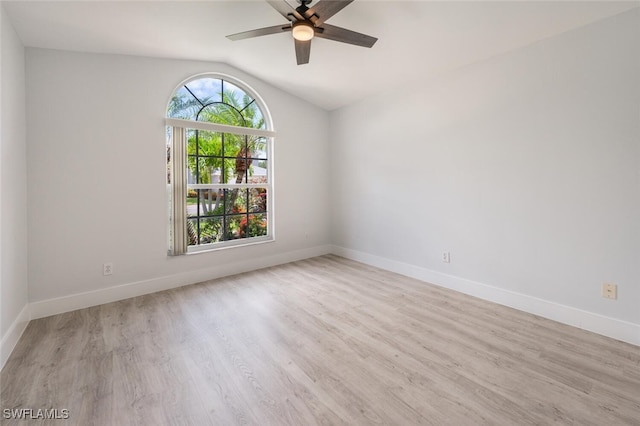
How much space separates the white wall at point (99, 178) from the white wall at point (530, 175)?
2.71 meters

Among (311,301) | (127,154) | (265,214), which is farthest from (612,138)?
(127,154)

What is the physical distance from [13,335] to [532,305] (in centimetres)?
445

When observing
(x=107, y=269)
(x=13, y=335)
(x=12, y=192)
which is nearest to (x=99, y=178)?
(x=12, y=192)

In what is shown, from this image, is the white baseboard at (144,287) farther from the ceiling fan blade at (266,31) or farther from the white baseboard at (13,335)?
the ceiling fan blade at (266,31)

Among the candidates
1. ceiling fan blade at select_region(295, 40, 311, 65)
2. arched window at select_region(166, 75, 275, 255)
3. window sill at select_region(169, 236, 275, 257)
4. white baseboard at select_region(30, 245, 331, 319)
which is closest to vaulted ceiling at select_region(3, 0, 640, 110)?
ceiling fan blade at select_region(295, 40, 311, 65)

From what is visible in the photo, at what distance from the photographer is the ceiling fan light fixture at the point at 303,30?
2.19 metres

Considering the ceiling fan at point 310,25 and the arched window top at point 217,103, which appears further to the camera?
the arched window top at point 217,103

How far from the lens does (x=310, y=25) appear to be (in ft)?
7.25

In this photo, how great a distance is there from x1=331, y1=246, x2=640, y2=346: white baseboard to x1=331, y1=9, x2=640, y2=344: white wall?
1cm

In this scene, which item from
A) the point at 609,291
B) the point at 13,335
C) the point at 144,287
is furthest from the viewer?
the point at 144,287

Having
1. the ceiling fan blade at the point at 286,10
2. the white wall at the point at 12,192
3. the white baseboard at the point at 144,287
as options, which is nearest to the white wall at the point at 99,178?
the white baseboard at the point at 144,287

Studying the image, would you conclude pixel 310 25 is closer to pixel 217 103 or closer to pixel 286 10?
pixel 286 10

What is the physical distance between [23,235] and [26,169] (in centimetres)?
62

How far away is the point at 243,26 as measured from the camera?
9.29 feet
